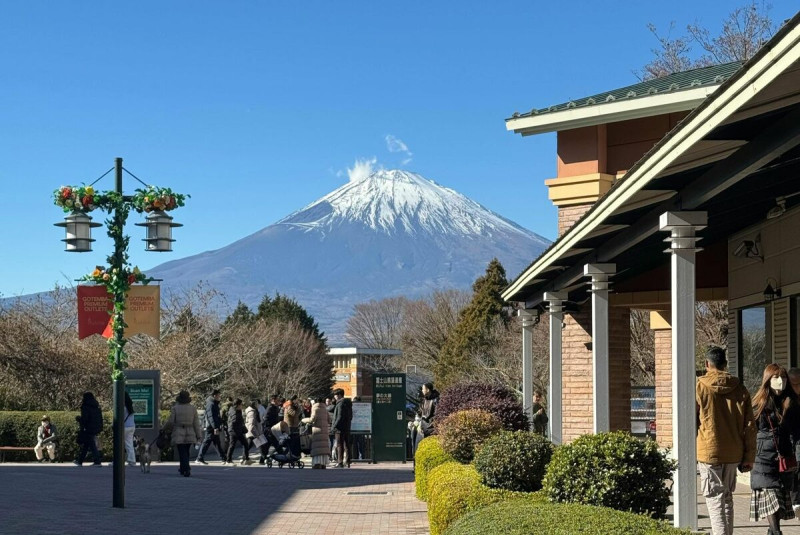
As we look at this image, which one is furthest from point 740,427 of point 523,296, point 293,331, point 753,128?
point 293,331

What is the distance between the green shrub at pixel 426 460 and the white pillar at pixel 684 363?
520 cm

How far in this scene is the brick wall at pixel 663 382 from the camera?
26438 mm

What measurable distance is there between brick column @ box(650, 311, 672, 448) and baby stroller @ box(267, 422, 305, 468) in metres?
8.71

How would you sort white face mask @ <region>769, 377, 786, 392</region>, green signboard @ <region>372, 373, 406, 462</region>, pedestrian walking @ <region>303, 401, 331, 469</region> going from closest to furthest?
1. white face mask @ <region>769, 377, 786, 392</region>
2. pedestrian walking @ <region>303, 401, 331, 469</region>
3. green signboard @ <region>372, 373, 406, 462</region>

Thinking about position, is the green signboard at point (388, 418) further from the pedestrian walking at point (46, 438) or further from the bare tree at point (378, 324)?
the bare tree at point (378, 324)

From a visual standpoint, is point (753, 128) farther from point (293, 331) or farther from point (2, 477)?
point (293, 331)

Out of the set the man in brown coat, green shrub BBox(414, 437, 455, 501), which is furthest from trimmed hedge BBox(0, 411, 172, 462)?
the man in brown coat

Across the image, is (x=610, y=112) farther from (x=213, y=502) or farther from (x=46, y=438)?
(x=46, y=438)

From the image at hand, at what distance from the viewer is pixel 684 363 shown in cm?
1050

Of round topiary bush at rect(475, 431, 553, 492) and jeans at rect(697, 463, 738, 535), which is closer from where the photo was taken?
jeans at rect(697, 463, 738, 535)

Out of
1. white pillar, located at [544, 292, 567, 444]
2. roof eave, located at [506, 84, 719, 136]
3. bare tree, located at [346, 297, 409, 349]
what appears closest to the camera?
white pillar, located at [544, 292, 567, 444]

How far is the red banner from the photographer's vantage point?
18.4m

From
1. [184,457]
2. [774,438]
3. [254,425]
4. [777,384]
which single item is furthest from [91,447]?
[777,384]

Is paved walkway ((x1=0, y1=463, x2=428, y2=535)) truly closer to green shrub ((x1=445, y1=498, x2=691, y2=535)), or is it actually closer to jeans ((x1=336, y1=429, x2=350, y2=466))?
jeans ((x1=336, y1=429, x2=350, y2=466))
